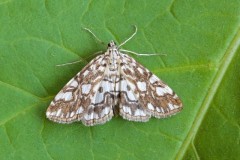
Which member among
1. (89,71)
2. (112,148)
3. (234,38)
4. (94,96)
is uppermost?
(234,38)

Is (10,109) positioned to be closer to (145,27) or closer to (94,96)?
(94,96)

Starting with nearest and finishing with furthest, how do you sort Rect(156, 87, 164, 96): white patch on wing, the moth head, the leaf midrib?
the leaf midrib
the moth head
Rect(156, 87, 164, 96): white patch on wing

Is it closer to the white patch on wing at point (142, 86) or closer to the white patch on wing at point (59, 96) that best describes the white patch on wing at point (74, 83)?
the white patch on wing at point (59, 96)

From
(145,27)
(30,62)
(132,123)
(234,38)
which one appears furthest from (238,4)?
(30,62)

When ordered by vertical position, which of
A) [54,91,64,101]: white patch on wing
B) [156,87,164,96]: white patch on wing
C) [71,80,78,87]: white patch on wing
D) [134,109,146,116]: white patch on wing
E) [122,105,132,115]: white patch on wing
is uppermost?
[71,80,78,87]: white patch on wing

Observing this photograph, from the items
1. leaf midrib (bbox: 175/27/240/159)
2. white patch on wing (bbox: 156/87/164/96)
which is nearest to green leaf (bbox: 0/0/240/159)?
leaf midrib (bbox: 175/27/240/159)

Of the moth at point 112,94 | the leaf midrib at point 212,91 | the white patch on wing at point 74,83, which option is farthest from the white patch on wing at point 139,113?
the white patch on wing at point 74,83

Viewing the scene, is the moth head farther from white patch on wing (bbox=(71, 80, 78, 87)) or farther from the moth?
white patch on wing (bbox=(71, 80, 78, 87))
